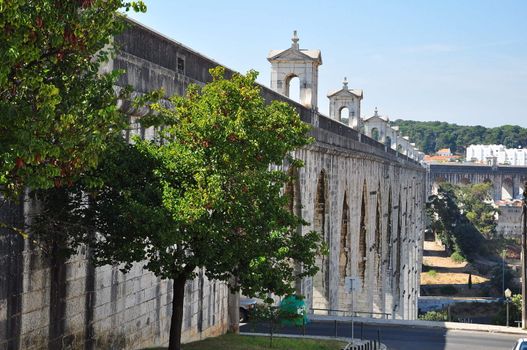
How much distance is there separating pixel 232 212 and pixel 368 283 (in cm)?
3294

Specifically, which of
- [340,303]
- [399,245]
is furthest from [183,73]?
[399,245]

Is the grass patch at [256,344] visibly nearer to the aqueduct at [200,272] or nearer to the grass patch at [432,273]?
the aqueduct at [200,272]

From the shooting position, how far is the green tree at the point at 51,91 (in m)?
8.81

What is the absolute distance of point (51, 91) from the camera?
28.8ft

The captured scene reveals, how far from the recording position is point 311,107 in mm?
33000

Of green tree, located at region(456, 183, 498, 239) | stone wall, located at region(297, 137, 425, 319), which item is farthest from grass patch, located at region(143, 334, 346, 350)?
green tree, located at region(456, 183, 498, 239)

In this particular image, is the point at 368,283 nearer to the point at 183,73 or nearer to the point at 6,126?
the point at 183,73

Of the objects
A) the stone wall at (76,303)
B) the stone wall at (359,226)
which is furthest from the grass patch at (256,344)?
the stone wall at (359,226)

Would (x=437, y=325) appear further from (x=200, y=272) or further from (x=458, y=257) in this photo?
(x=458, y=257)

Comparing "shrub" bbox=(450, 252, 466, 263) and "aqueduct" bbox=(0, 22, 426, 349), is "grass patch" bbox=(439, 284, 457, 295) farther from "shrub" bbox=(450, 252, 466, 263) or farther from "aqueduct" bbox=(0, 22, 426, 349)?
"aqueduct" bbox=(0, 22, 426, 349)

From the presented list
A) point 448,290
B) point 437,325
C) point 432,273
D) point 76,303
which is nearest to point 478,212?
point 432,273

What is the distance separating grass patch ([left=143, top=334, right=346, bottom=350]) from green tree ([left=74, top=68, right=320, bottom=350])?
16.5 feet

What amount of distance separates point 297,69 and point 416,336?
10021 millimetres

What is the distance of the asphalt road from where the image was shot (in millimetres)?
28656
